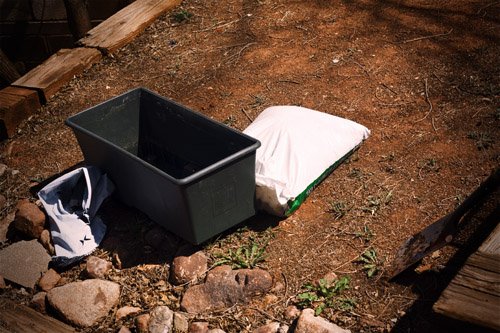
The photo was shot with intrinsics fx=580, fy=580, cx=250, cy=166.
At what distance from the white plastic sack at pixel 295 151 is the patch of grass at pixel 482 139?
60cm

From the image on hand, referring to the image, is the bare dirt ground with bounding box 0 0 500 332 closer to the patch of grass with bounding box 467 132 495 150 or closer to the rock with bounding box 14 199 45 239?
the patch of grass with bounding box 467 132 495 150

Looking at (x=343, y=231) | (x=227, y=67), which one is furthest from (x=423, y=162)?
(x=227, y=67)

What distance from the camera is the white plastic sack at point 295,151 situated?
3.00 meters

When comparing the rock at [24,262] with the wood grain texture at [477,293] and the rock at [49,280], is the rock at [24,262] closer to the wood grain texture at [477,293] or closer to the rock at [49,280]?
the rock at [49,280]

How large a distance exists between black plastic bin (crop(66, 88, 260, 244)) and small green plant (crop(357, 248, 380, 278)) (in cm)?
62

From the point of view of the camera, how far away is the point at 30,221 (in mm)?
3297

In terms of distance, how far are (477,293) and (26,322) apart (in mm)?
2128

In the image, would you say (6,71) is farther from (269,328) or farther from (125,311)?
(269,328)

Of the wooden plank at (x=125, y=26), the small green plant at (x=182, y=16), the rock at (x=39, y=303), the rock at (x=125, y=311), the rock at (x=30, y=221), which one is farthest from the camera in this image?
the small green plant at (x=182, y=16)

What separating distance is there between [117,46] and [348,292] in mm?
3135

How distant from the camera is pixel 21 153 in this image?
4.09m

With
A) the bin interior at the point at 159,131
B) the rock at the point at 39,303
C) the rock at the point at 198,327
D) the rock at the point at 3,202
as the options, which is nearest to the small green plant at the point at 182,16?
the bin interior at the point at 159,131

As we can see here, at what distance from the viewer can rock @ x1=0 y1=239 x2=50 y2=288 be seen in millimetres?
3131

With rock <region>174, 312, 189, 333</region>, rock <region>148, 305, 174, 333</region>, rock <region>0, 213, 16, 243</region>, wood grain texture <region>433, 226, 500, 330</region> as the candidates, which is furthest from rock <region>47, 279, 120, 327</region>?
wood grain texture <region>433, 226, 500, 330</region>
